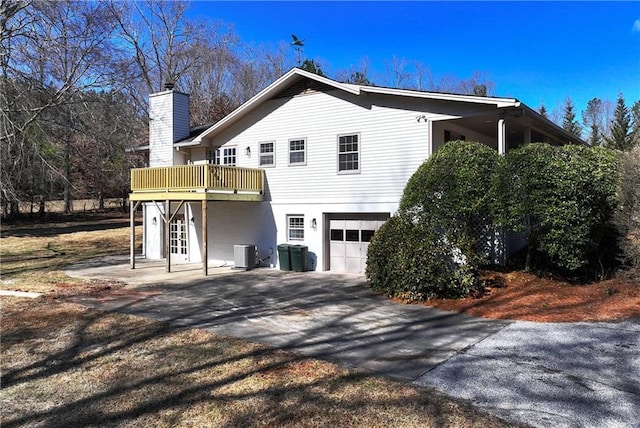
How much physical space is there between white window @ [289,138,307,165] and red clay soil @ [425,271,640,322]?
7.44m

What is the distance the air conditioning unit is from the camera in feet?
53.0

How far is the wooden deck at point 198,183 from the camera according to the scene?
15.0 m

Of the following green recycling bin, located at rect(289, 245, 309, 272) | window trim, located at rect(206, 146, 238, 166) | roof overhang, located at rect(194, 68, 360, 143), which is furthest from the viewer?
window trim, located at rect(206, 146, 238, 166)

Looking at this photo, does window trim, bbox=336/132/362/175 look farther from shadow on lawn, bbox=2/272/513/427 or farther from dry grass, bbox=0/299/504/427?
dry grass, bbox=0/299/504/427

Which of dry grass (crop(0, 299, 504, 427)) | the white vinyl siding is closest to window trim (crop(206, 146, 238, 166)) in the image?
the white vinyl siding

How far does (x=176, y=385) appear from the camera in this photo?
5.53 m

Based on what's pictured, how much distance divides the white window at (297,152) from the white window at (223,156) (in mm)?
2779

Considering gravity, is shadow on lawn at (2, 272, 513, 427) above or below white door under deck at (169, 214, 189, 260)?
below

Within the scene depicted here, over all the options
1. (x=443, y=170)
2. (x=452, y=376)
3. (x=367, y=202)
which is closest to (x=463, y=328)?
(x=452, y=376)

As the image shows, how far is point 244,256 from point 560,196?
1022cm

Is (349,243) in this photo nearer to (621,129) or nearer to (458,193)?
(458,193)

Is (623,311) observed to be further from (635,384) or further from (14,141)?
(14,141)

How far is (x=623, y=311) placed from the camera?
8.59 meters

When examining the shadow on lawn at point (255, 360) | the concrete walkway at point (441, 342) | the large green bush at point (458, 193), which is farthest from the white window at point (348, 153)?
the shadow on lawn at point (255, 360)
